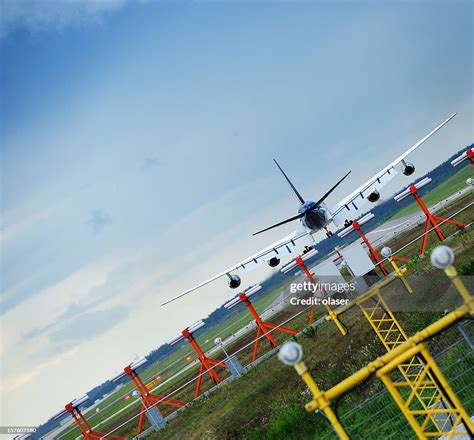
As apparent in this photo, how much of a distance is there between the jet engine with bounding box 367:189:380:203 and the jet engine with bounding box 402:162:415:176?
109 inches

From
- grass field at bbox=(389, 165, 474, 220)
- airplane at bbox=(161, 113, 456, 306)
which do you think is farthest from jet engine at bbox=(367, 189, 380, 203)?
grass field at bbox=(389, 165, 474, 220)

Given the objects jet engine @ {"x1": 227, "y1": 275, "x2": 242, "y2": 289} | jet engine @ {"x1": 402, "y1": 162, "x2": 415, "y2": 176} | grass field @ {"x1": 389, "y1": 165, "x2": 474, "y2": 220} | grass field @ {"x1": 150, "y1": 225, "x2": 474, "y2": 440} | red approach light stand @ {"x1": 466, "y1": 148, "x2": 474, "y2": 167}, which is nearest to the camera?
grass field @ {"x1": 150, "y1": 225, "x2": 474, "y2": 440}

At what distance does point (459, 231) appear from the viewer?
38906 mm

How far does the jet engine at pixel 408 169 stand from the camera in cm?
4519

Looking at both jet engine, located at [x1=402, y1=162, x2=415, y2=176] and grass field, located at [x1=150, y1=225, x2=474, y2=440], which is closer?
grass field, located at [x1=150, y1=225, x2=474, y2=440]

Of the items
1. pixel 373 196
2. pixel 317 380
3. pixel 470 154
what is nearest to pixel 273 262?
pixel 373 196

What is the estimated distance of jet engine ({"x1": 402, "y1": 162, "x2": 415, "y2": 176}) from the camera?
1779 inches

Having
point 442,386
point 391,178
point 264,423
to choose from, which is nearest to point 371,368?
point 442,386

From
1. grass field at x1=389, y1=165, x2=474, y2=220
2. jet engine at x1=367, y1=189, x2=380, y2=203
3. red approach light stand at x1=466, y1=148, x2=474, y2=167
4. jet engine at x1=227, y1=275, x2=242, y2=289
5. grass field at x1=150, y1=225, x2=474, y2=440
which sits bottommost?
grass field at x1=150, y1=225, x2=474, y2=440

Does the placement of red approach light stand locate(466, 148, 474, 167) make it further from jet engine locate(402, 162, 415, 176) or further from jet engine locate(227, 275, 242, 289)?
jet engine locate(227, 275, 242, 289)

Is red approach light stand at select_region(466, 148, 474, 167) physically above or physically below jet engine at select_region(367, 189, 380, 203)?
below

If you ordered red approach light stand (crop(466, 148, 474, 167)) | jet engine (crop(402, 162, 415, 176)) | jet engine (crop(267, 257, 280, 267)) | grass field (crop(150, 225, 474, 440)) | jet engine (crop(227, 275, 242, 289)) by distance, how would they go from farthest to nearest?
1. jet engine (crop(227, 275, 242, 289))
2. jet engine (crop(267, 257, 280, 267))
3. jet engine (crop(402, 162, 415, 176))
4. red approach light stand (crop(466, 148, 474, 167))
5. grass field (crop(150, 225, 474, 440))

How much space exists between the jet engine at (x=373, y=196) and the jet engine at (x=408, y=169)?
2774 mm

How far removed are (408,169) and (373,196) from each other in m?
3.53
